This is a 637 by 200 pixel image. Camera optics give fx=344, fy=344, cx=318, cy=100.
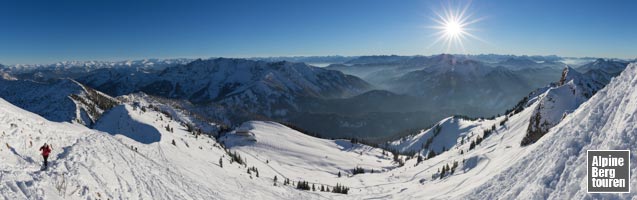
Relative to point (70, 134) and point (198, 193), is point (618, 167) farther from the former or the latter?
point (70, 134)

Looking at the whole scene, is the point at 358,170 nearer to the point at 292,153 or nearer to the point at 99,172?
the point at 292,153

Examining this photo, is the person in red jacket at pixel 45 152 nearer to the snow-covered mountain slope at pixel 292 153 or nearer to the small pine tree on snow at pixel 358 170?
the snow-covered mountain slope at pixel 292 153

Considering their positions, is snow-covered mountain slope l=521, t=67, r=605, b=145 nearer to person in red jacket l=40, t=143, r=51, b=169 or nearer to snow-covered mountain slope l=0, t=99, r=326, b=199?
snow-covered mountain slope l=0, t=99, r=326, b=199

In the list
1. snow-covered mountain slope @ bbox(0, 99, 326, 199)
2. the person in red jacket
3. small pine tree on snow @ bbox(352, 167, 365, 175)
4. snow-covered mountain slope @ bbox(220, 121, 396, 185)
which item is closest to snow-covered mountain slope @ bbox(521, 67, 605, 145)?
snow-covered mountain slope @ bbox(0, 99, 326, 199)

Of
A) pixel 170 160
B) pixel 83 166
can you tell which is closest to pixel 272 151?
pixel 170 160

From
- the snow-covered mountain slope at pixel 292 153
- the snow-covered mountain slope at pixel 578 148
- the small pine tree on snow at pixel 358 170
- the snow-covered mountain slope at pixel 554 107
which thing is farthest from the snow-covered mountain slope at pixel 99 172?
the small pine tree on snow at pixel 358 170

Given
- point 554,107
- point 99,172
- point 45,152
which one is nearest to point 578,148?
point 99,172
